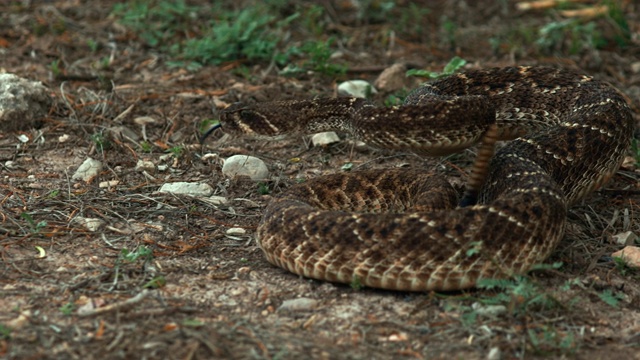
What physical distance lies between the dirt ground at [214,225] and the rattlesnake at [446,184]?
0.74 feet

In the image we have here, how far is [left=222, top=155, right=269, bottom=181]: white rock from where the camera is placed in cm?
812

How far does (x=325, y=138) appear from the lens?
29.2 feet

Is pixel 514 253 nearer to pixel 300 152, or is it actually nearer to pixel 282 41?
pixel 300 152

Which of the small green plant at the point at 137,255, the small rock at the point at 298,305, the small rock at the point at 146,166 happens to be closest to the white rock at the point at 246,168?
the small rock at the point at 146,166

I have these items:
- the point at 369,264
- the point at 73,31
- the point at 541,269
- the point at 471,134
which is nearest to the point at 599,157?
the point at 471,134

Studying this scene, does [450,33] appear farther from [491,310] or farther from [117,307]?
[117,307]

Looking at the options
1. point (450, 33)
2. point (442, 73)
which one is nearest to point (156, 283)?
point (442, 73)

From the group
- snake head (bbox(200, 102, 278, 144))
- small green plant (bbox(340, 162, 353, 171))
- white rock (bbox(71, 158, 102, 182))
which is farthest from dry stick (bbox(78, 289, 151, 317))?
small green plant (bbox(340, 162, 353, 171))

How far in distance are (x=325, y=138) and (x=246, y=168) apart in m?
1.16

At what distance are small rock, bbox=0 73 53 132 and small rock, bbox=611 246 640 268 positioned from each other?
6215 millimetres

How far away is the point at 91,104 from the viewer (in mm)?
9461

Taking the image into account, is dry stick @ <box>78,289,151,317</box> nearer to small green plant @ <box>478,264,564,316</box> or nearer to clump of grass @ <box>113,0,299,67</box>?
small green plant @ <box>478,264,564,316</box>

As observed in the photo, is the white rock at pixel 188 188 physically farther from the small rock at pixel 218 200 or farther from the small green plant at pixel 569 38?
the small green plant at pixel 569 38

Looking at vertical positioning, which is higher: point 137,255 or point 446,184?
point 446,184
